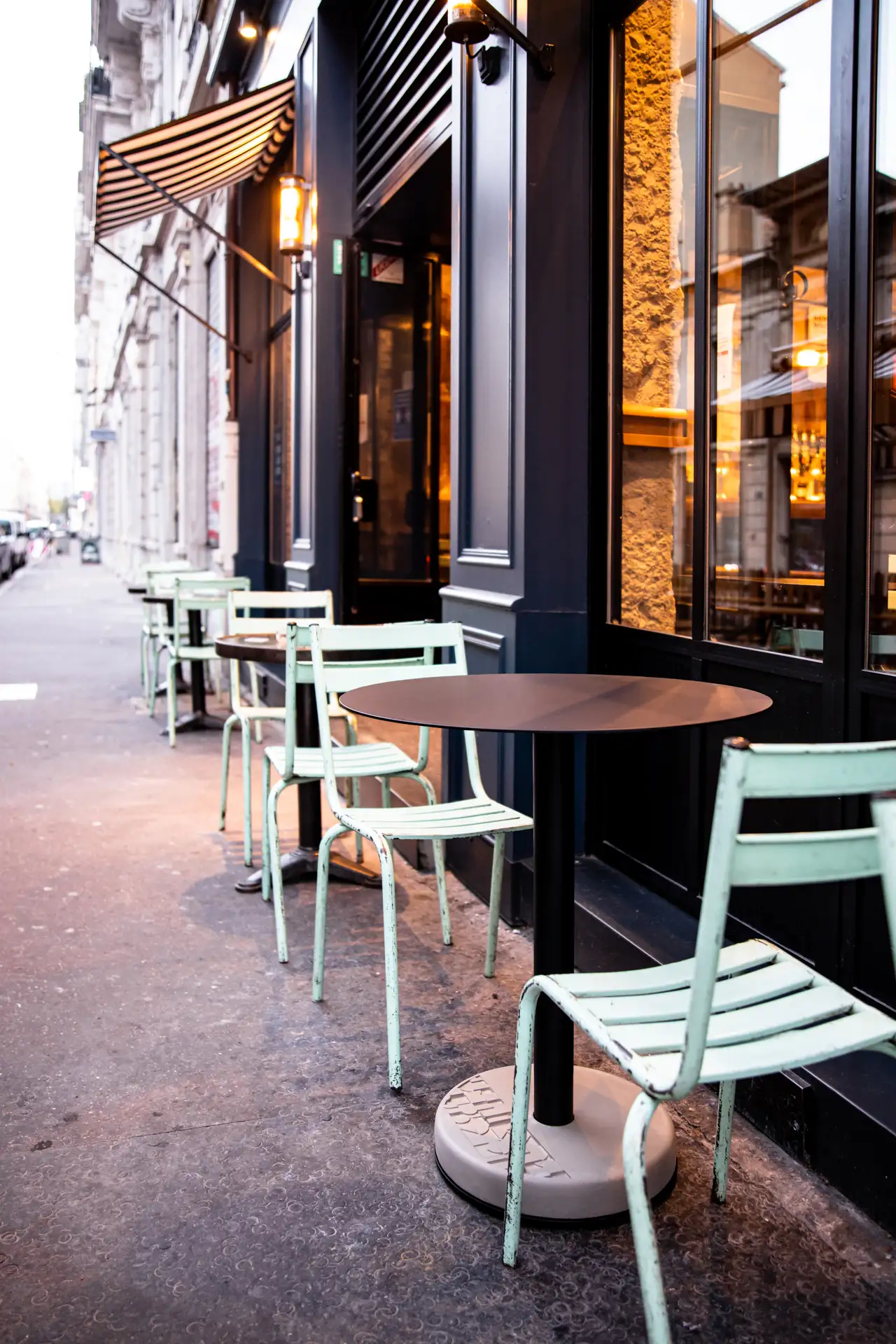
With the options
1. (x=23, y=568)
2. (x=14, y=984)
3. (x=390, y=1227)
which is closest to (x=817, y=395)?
(x=390, y=1227)

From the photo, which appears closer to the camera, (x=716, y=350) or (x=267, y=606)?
(x=716, y=350)

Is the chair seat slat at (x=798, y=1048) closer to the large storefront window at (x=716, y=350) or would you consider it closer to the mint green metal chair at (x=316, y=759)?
the large storefront window at (x=716, y=350)

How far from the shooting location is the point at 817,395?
395 centimetres

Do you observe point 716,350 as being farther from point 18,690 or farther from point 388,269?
point 18,690

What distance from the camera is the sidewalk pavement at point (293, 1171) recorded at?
2029 millimetres

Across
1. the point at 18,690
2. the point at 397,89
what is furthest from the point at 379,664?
the point at 18,690

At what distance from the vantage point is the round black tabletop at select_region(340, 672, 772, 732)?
2215 mm

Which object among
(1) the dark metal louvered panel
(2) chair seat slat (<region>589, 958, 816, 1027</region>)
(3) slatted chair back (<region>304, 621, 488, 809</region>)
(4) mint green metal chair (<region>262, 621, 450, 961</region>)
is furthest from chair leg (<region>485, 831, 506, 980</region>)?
(1) the dark metal louvered panel

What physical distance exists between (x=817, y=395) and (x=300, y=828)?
2604 millimetres

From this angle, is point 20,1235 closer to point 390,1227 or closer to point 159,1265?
point 159,1265

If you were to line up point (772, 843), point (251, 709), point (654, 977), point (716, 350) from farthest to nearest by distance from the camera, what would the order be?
point (251, 709) → point (716, 350) → point (654, 977) → point (772, 843)

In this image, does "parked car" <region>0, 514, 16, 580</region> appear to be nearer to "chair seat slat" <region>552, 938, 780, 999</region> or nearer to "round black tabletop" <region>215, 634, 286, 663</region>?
"round black tabletop" <region>215, 634, 286, 663</region>

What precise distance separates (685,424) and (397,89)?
3.65 meters

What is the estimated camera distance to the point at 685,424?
147 inches
